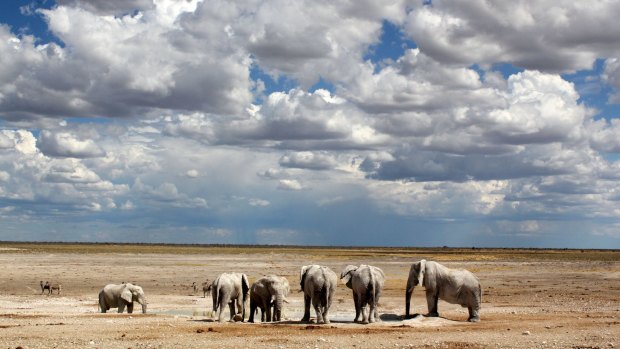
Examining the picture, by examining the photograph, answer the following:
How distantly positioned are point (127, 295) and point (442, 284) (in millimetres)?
13924

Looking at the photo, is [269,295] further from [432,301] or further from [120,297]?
[120,297]

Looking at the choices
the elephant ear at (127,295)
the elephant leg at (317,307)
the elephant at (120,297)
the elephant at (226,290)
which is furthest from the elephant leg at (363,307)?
the elephant ear at (127,295)

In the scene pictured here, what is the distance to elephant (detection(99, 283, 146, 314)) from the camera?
1244 inches

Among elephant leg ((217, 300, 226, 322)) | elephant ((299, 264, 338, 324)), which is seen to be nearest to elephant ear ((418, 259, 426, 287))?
elephant ((299, 264, 338, 324))

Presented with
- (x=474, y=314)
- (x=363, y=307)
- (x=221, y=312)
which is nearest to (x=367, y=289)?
(x=363, y=307)

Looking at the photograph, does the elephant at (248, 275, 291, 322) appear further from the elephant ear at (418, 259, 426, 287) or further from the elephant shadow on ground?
the elephant ear at (418, 259, 426, 287)

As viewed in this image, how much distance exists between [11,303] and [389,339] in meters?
23.9

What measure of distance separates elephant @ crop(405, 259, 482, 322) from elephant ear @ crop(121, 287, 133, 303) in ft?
40.9

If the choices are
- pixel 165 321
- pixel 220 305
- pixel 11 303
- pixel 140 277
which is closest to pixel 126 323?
pixel 165 321

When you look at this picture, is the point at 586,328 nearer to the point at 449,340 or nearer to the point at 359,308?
the point at 449,340

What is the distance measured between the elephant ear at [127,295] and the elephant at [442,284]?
12.5m

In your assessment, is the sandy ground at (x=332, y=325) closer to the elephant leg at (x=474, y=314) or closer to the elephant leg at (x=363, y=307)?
the elephant leg at (x=474, y=314)

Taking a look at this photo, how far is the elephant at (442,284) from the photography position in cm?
2734

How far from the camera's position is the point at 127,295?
31453mm
